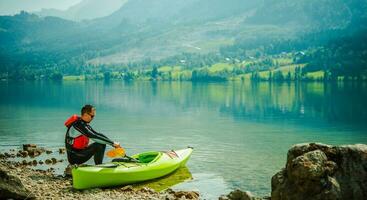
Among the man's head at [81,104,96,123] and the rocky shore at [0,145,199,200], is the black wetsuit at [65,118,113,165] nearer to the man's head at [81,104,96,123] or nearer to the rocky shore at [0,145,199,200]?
the man's head at [81,104,96,123]

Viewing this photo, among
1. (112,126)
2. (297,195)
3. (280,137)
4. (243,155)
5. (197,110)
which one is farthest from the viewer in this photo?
(197,110)

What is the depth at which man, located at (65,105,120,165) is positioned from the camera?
69.5 feet

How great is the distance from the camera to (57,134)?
4506 cm

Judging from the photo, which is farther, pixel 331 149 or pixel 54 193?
pixel 54 193

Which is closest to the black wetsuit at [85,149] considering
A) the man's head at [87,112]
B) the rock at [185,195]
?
the man's head at [87,112]

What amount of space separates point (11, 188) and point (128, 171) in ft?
21.6

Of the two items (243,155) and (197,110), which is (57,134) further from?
(197,110)

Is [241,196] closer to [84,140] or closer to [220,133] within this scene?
[84,140]

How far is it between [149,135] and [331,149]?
30.5 meters

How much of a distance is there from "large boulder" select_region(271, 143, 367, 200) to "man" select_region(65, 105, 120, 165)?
8.55 metres

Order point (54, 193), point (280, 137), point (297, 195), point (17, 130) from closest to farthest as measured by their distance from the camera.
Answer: point (297, 195)
point (54, 193)
point (280, 137)
point (17, 130)

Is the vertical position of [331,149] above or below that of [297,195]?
above

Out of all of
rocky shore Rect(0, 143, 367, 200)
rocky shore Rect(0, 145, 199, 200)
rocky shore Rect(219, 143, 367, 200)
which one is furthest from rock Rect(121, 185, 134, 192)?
rocky shore Rect(219, 143, 367, 200)

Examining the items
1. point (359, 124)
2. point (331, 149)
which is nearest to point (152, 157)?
point (331, 149)
